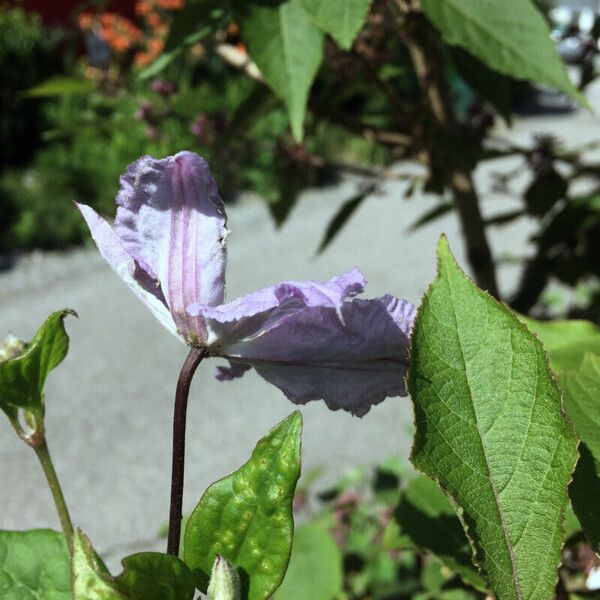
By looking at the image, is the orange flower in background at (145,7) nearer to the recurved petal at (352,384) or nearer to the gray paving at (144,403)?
the gray paving at (144,403)

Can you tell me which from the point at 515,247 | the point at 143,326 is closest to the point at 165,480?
the point at 143,326

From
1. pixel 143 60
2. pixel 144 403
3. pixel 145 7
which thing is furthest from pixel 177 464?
pixel 144 403

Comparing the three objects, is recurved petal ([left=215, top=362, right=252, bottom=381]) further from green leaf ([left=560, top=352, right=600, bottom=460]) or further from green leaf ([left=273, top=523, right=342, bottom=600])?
green leaf ([left=273, top=523, right=342, bottom=600])

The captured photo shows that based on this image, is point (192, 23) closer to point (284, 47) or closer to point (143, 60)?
point (284, 47)

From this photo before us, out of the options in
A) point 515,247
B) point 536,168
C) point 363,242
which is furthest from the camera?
point 363,242

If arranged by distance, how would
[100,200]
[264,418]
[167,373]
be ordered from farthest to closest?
[100,200] → [167,373] → [264,418]

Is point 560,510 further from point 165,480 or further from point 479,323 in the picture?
point 165,480

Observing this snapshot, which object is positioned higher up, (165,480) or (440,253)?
(440,253)
